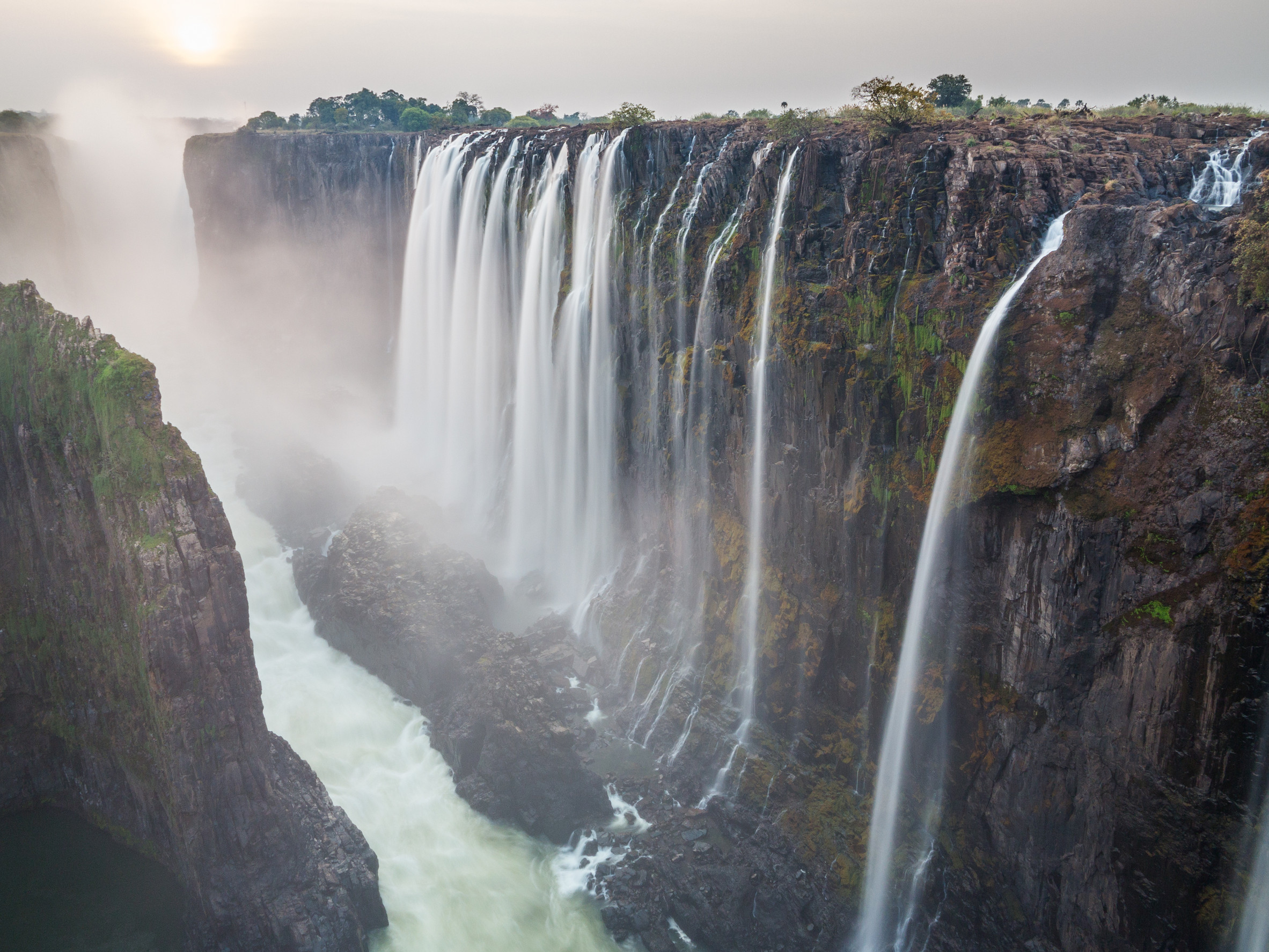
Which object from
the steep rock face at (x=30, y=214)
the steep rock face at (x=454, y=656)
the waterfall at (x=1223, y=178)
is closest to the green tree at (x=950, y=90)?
the waterfall at (x=1223, y=178)

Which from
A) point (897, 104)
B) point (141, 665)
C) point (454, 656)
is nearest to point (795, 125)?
point (897, 104)

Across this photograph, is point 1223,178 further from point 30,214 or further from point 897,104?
point 30,214

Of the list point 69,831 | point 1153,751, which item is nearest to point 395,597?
point 69,831

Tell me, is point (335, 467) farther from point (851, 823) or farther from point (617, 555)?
point (851, 823)

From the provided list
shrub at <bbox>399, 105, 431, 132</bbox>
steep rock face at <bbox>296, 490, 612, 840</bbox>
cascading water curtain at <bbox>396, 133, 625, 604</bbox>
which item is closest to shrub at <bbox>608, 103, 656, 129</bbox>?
cascading water curtain at <bbox>396, 133, 625, 604</bbox>

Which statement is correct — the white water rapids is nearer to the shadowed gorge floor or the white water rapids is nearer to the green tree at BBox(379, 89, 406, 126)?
the shadowed gorge floor

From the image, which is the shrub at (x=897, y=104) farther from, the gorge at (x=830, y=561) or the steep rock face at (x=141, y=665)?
the steep rock face at (x=141, y=665)

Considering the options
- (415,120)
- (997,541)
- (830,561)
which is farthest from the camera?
(415,120)
